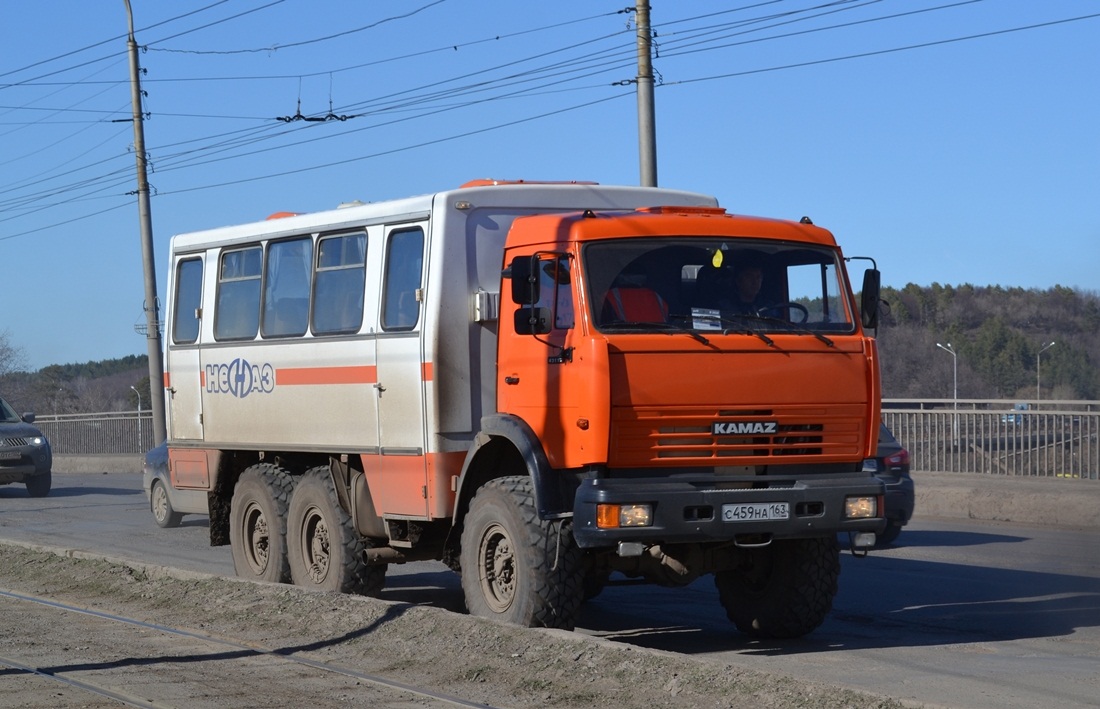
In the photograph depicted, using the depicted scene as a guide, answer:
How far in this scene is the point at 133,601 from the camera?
11.6 metres

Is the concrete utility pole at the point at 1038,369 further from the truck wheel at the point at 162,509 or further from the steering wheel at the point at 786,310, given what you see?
the steering wheel at the point at 786,310

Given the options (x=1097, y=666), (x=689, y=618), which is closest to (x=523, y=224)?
(x=689, y=618)

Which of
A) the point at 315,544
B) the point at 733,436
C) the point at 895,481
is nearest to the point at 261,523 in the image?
the point at 315,544

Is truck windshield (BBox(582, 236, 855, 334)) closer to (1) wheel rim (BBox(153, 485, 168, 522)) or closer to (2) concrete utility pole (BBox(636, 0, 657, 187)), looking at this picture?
(2) concrete utility pole (BBox(636, 0, 657, 187))

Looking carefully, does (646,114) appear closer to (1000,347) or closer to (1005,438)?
(1005,438)

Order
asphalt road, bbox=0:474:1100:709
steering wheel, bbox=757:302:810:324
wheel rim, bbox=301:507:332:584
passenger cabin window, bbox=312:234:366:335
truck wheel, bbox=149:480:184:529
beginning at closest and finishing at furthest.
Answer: asphalt road, bbox=0:474:1100:709 → steering wheel, bbox=757:302:810:324 → passenger cabin window, bbox=312:234:366:335 → wheel rim, bbox=301:507:332:584 → truck wheel, bbox=149:480:184:529

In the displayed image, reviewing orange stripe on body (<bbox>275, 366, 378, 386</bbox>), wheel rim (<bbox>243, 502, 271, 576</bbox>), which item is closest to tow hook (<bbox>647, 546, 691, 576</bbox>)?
orange stripe on body (<bbox>275, 366, 378, 386</bbox>)

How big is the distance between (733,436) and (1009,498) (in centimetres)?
1055

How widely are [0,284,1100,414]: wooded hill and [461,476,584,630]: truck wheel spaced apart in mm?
35496

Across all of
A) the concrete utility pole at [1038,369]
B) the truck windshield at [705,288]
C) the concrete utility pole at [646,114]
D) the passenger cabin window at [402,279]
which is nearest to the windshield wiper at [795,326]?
the truck windshield at [705,288]

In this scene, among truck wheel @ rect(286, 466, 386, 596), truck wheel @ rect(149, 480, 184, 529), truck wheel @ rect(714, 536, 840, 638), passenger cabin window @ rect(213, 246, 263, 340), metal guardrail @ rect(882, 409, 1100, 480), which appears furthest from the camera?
truck wheel @ rect(149, 480, 184, 529)

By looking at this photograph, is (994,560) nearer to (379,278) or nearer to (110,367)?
(379,278)

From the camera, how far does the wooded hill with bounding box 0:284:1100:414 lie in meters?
50.4

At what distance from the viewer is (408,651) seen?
8.81 meters
